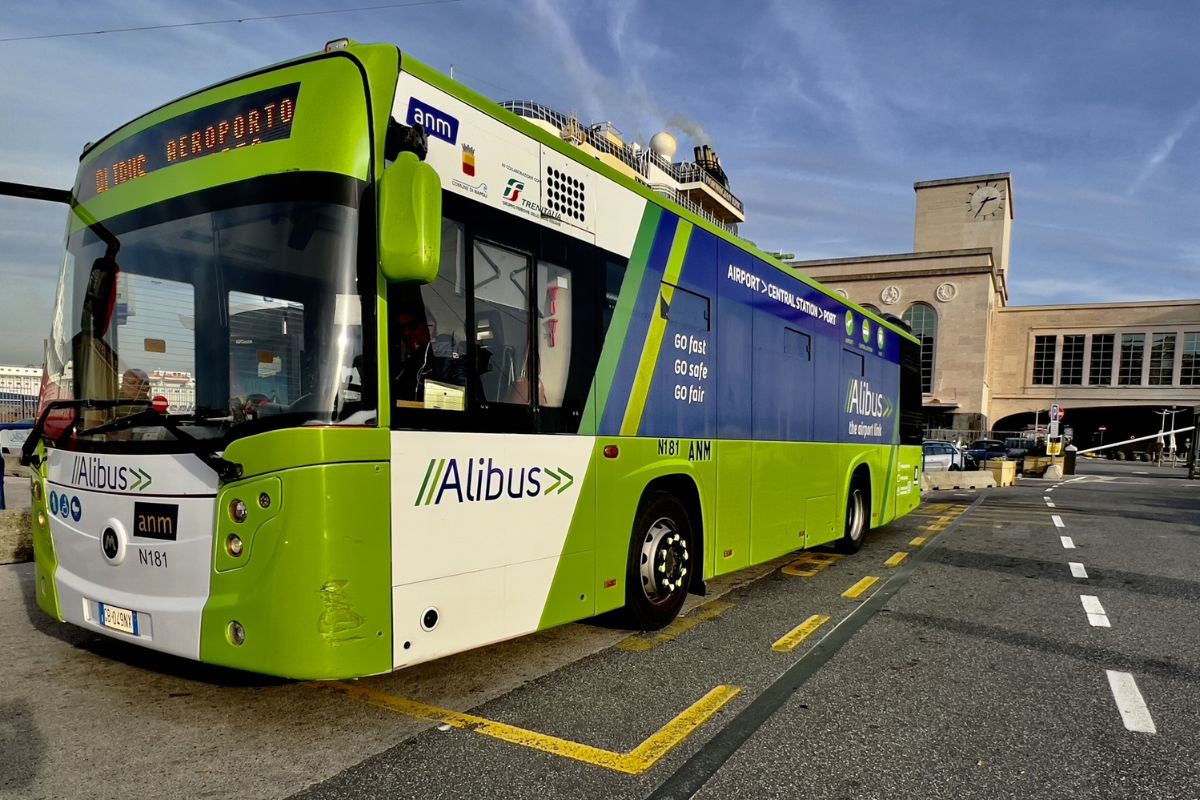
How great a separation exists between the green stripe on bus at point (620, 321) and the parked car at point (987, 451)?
3324cm

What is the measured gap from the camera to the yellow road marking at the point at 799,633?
16.6 ft

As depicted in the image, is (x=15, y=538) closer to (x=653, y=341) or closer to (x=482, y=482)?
(x=482, y=482)

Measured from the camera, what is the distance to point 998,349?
70.9 meters

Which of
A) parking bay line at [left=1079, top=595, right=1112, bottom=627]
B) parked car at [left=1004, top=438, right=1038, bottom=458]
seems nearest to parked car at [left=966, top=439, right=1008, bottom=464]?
parked car at [left=1004, top=438, right=1038, bottom=458]

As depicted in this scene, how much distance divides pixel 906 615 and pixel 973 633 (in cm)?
59

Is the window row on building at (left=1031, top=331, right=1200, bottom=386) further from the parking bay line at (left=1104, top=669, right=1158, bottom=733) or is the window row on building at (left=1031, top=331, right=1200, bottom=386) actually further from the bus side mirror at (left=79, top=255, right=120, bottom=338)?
the bus side mirror at (left=79, top=255, right=120, bottom=338)

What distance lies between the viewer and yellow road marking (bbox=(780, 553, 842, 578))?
7.88 meters

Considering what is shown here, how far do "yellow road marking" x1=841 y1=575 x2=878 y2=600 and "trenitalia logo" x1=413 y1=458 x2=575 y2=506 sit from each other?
3712 mm

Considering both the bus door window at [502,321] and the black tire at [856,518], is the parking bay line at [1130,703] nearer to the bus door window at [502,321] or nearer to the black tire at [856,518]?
the bus door window at [502,321]

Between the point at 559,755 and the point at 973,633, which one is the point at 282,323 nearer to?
the point at 559,755

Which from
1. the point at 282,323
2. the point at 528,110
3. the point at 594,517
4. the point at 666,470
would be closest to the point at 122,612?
the point at 282,323

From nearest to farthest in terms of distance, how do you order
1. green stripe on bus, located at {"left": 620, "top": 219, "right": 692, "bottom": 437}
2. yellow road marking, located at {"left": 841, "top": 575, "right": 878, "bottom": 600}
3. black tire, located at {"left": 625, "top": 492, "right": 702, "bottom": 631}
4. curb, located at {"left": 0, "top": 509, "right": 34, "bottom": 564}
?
green stripe on bus, located at {"left": 620, "top": 219, "right": 692, "bottom": 437} → black tire, located at {"left": 625, "top": 492, "right": 702, "bottom": 631} → yellow road marking, located at {"left": 841, "top": 575, "right": 878, "bottom": 600} → curb, located at {"left": 0, "top": 509, "right": 34, "bottom": 564}

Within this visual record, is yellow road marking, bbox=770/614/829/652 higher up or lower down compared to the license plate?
lower down

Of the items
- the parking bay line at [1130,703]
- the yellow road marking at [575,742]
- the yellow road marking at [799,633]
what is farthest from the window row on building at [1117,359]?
the yellow road marking at [575,742]
